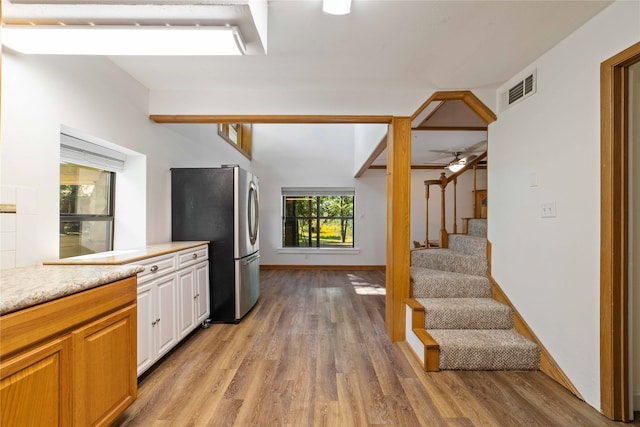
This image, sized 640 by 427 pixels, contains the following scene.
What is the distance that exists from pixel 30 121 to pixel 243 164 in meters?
4.59

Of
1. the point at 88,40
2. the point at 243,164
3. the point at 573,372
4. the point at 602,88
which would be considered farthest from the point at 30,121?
the point at 243,164

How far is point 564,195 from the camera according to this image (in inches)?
78.7

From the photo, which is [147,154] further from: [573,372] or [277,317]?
[573,372]

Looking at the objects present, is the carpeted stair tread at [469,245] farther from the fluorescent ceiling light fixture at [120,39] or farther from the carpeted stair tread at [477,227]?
the fluorescent ceiling light fixture at [120,39]

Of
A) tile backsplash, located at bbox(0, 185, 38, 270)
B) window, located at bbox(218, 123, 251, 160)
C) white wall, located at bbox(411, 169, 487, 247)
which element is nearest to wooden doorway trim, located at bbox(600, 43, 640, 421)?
tile backsplash, located at bbox(0, 185, 38, 270)

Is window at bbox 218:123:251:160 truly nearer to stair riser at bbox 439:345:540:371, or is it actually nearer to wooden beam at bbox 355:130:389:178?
wooden beam at bbox 355:130:389:178

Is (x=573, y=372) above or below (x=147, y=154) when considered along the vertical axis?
below

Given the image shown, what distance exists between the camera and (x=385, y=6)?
1.70m

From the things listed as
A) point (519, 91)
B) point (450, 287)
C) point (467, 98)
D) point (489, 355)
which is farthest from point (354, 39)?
point (489, 355)

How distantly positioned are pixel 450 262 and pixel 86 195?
3.52m

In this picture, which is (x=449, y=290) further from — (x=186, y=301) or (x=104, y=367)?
(x=104, y=367)

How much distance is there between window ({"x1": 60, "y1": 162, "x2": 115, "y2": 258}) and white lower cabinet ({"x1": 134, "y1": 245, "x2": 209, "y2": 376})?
675 millimetres

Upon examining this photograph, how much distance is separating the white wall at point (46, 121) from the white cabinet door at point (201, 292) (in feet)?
4.10

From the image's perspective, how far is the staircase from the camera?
7.32ft
